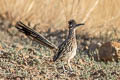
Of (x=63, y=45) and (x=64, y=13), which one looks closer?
(x=63, y=45)

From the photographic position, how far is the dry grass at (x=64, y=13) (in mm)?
9836

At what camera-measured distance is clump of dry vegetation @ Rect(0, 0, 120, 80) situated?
619 cm

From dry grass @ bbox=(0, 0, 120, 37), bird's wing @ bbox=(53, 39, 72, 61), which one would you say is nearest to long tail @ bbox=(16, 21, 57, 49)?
bird's wing @ bbox=(53, 39, 72, 61)

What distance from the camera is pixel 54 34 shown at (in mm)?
10094

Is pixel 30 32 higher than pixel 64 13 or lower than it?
lower

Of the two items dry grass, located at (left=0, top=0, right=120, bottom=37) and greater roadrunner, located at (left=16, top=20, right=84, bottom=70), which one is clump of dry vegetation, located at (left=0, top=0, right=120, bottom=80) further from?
greater roadrunner, located at (left=16, top=20, right=84, bottom=70)

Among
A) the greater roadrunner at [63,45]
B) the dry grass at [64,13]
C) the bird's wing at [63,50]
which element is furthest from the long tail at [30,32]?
the dry grass at [64,13]

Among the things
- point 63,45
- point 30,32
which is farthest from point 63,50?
point 30,32

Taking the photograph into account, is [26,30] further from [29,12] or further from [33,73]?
[29,12]

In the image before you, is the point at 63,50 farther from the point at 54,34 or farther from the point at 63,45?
the point at 54,34

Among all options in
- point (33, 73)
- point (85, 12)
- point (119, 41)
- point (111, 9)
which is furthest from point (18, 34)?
point (33, 73)

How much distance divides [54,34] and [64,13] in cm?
71

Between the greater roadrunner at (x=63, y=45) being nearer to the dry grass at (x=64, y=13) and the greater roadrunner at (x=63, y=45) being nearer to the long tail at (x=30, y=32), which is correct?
the long tail at (x=30, y=32)

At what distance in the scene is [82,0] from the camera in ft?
35.0
